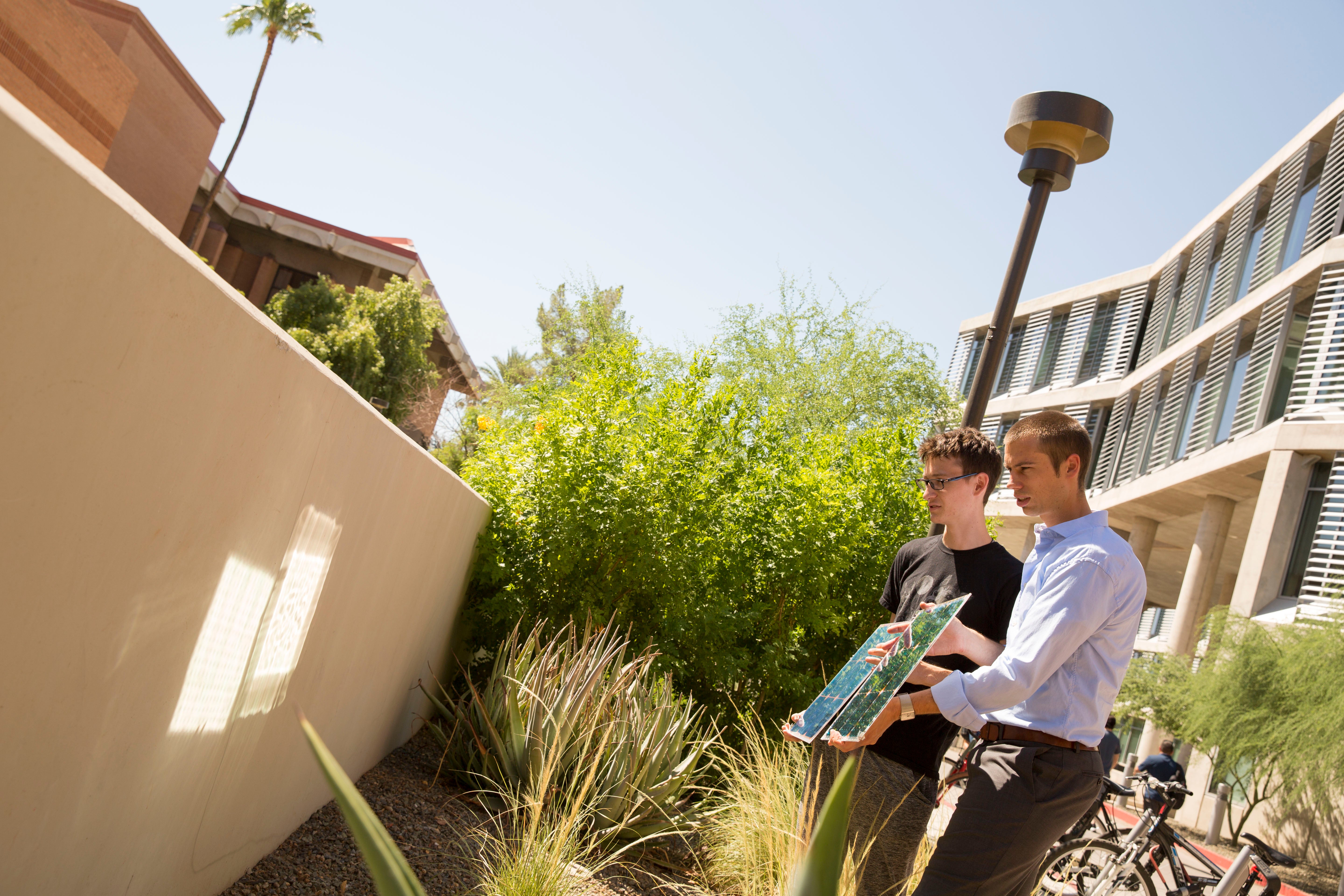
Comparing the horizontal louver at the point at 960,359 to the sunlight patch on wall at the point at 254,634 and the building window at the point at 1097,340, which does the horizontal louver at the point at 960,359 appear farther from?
the sunlight patch on wall at the point at 254,634

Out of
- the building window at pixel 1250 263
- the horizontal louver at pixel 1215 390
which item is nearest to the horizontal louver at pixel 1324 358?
the horizontal louver at pixel 1215 390

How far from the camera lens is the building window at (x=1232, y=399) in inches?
830

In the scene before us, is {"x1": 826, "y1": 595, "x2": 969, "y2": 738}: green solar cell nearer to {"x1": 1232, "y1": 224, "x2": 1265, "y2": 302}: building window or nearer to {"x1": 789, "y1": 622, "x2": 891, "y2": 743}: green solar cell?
{"x1": 789, "y1": 622, "x2": 891, "y2": 743}: green solar cell

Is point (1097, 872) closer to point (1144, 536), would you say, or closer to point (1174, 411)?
point (1174, 411)

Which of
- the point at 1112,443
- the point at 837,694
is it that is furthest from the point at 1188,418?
the point at 837,694

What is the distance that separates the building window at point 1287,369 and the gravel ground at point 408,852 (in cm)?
1919

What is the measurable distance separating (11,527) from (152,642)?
2.25 ft

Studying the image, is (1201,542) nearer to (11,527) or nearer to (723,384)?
(723,384)

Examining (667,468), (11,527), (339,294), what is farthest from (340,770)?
(339,294)

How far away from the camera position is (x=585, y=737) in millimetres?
4496

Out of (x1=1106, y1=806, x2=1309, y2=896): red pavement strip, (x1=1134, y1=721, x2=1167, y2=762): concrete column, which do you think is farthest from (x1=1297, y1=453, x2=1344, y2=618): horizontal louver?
(x1=1134, y1=721, x2=1167, y2=762): concrete column

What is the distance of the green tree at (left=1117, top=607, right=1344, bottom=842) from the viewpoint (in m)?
14.6

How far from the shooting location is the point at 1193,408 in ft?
76.3

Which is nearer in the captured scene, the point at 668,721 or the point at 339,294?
the point at 668,721
